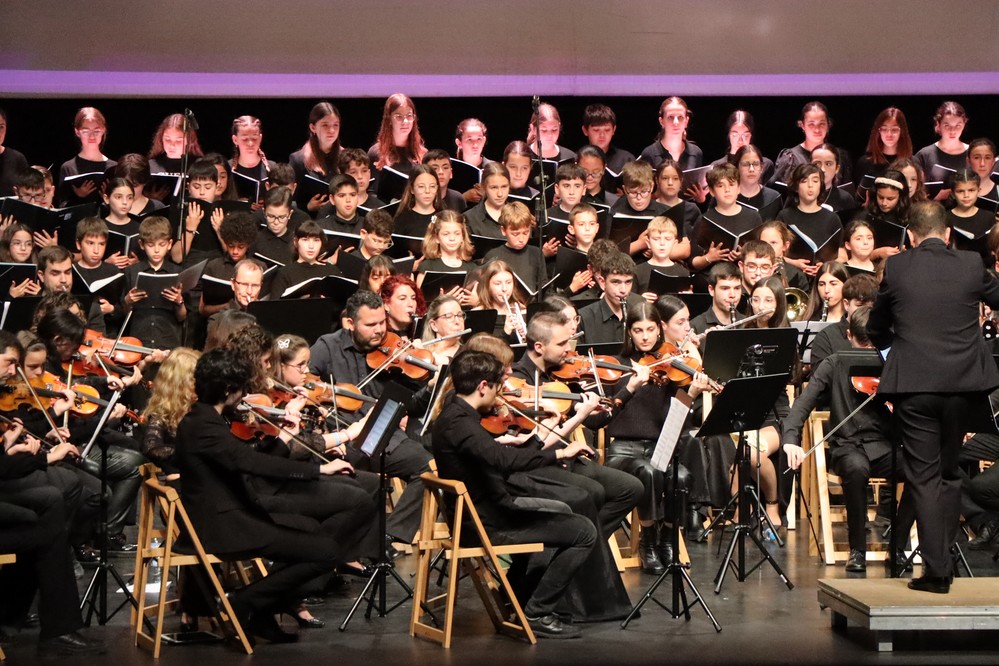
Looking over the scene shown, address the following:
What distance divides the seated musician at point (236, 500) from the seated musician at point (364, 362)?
1.10 m

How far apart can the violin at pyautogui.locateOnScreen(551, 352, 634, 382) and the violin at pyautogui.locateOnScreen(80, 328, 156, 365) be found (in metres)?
2.00

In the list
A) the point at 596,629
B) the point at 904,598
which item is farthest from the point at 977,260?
the point at 596,629

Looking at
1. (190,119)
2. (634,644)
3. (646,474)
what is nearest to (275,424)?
(634,644)

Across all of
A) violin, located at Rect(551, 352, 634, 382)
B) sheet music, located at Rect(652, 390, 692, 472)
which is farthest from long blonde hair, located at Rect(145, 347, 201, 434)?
sheet music, located at Rect(652, 390, 692, 472)

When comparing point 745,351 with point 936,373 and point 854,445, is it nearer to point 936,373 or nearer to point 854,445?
point 854,445

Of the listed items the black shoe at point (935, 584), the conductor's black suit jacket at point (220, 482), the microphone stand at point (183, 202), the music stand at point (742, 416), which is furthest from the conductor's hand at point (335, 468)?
the microphone stand at point (183, 202)

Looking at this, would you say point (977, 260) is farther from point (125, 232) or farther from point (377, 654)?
point (125, 232)

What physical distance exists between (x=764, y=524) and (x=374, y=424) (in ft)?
8.09

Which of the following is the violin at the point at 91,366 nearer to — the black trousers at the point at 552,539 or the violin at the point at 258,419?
the violin at the point at 258,419

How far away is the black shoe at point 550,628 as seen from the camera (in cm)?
448

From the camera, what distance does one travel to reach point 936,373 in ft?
14.2

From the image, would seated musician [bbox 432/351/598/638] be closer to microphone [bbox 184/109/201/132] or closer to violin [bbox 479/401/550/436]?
violin [bbox 479/401/550/436]

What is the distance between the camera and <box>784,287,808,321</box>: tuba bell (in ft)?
22.7

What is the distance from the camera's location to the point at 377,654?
4.28m
